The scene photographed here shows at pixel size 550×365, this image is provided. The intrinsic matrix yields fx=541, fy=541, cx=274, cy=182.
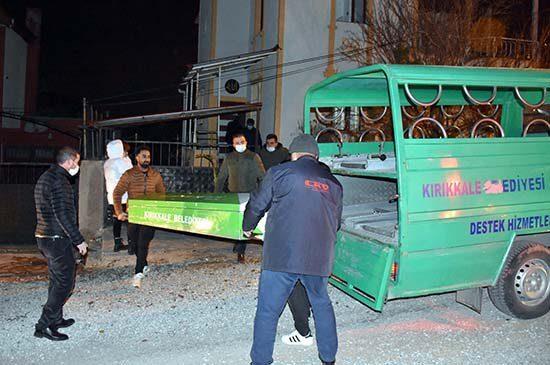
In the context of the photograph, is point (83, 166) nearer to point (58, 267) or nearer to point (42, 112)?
point (58, 267)

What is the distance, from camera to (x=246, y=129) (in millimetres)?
12648

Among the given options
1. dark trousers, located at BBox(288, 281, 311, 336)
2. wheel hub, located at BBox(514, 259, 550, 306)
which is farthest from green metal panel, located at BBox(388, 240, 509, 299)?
dark trousers, located at BBox(288, 281, 311, 336)

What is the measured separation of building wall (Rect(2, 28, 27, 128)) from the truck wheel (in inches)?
1004

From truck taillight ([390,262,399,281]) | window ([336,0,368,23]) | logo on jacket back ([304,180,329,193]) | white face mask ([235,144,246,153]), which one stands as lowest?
truck taillight ([390,262,399,281])

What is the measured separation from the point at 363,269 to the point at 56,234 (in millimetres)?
2978

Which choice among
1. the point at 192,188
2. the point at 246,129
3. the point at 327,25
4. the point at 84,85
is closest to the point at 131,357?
the point at 192,188

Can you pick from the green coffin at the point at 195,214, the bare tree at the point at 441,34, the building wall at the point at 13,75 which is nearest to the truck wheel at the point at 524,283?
the green coffin at the point at 195,214

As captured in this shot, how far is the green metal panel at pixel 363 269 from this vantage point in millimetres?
4961

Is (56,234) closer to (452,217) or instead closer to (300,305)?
(300,305)

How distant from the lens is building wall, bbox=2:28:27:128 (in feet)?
85.9

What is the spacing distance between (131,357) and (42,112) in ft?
97.2

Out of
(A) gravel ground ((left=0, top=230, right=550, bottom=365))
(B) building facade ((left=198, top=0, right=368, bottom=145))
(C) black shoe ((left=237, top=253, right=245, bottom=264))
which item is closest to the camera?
(A) gravel ground ((left=0, top=230, right=550, bottom=365))

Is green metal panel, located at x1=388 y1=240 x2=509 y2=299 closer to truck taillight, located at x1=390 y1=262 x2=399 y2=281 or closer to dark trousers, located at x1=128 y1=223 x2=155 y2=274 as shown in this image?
truck taillight, located at x1=390 y1=262 x2=399 y2=281

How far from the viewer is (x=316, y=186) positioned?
4273mm
